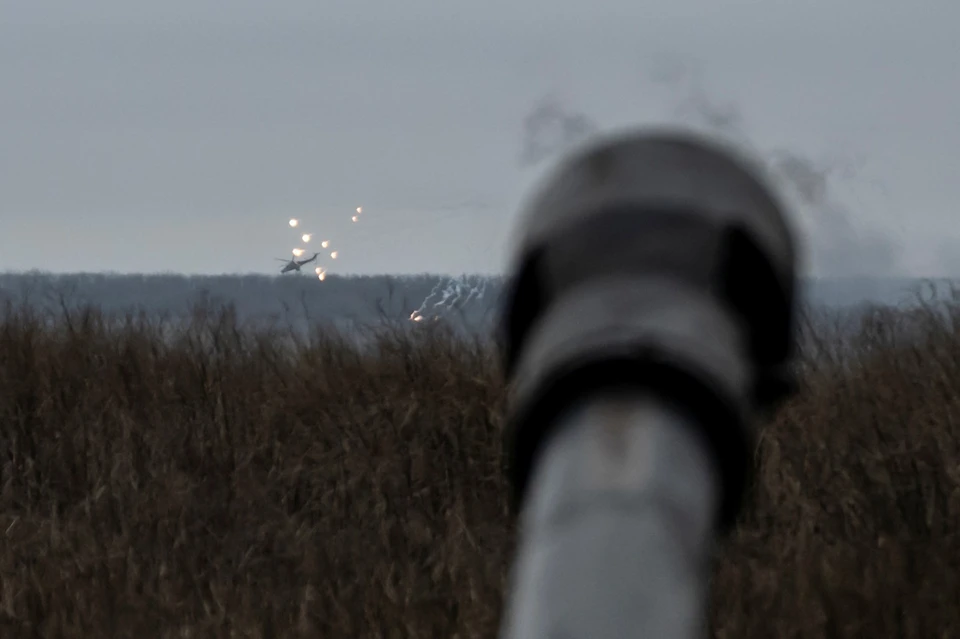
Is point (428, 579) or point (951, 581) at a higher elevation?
point (951, 581)

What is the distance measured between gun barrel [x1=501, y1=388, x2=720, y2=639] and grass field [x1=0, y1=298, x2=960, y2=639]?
3412 mm

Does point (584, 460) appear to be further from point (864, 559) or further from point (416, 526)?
point (416, 526)

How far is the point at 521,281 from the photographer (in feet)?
2.35

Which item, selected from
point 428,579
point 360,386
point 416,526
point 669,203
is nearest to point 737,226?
point 669,203

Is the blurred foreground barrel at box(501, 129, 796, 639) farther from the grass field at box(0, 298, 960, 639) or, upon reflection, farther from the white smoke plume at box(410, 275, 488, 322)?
the white smoke plume at box(410, 275, 488, 322)

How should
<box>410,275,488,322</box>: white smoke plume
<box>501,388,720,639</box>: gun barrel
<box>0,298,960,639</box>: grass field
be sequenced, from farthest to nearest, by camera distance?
<box>410,275,488,322</box>: white smoke plume
<box>0,298,960,639</box>: grass field
<box>501,388,720,639</box>: gun barrel

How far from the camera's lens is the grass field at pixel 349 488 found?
194 inches

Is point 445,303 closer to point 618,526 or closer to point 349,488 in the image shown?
point 349,488

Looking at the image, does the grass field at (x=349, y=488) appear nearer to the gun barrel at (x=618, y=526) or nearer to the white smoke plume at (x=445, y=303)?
the white smoke plume at (x=445, y=303)

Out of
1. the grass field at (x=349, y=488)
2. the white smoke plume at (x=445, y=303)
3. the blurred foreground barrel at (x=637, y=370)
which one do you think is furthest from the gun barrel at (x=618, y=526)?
the white smoke plume at (x=445, y=303)

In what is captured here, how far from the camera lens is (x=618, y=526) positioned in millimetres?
Result: 559

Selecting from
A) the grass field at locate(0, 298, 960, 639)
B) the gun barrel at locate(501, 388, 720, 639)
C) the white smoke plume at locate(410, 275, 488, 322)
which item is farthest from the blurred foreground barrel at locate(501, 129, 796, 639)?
the white smoke plume at locate(410, 275, 488, 322)

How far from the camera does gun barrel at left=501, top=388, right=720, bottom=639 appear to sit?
0.54 metres

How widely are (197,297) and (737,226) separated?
9201 millimetres
